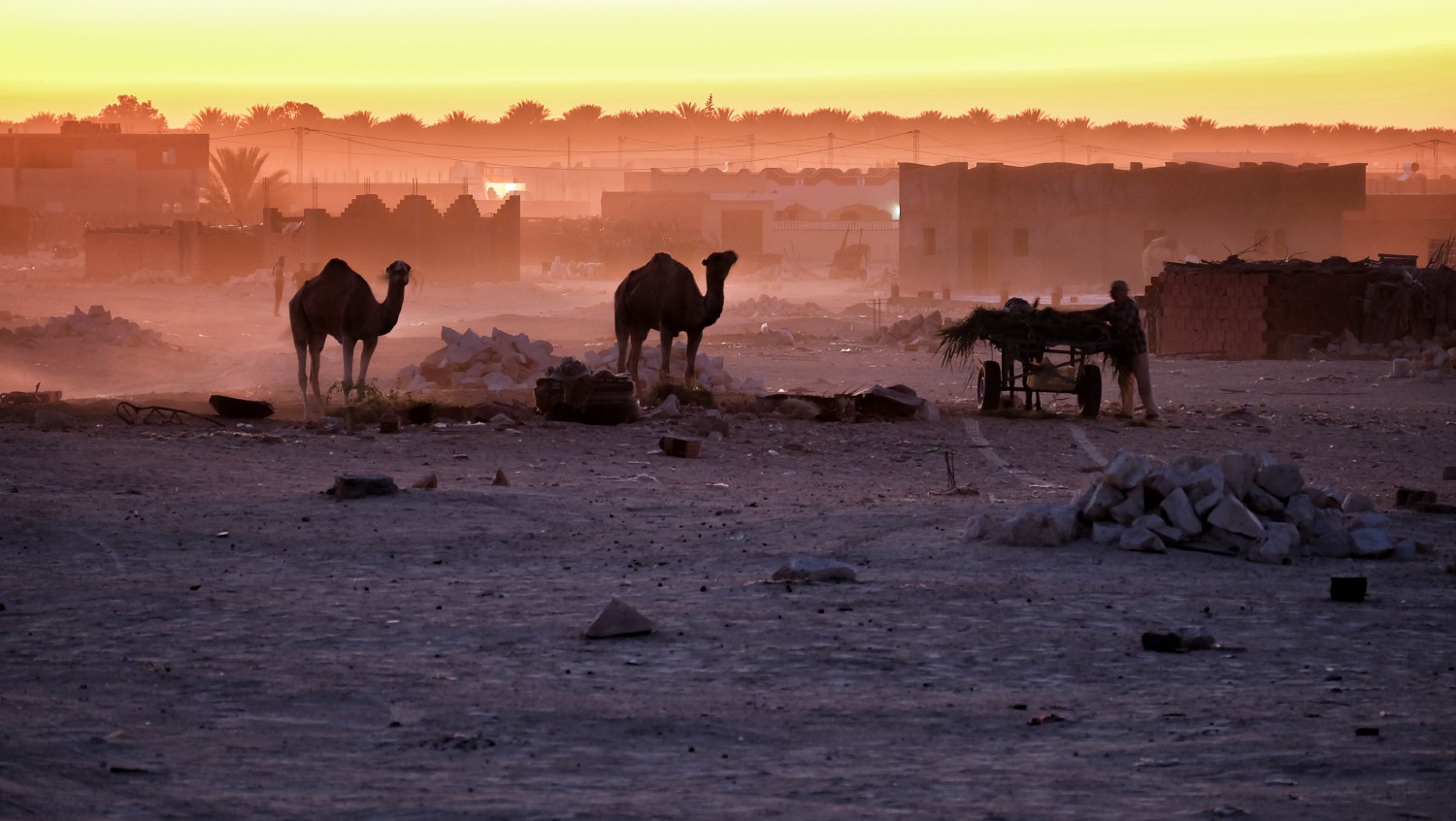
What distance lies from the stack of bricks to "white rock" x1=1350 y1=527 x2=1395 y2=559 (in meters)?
19.3

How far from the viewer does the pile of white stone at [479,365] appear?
21.3 meters

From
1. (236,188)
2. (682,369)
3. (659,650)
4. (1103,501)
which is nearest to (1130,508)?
(1103,501)

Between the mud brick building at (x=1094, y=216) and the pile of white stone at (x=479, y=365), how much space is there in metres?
28.7

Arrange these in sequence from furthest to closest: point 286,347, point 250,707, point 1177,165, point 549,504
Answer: point 1177,165 < point 286,347 < point 549,504 < point 250,707

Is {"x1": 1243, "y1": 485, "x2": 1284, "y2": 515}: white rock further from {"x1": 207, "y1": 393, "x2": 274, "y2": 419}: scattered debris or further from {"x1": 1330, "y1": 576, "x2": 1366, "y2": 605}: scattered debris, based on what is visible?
{"x1": 207, "y1": 393, "x2": 274, "y2": 419}: scattered debris

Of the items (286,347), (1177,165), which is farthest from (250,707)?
(1177,165)

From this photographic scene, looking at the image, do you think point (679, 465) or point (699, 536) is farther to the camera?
point (679, 465)

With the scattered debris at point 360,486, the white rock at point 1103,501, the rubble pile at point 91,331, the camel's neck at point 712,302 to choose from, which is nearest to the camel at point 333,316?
the camel's neck at point 712,302

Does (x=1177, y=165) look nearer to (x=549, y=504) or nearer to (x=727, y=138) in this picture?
(x=549, y=504)

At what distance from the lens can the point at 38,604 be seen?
26.2 feet

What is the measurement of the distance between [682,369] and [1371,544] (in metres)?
13.0

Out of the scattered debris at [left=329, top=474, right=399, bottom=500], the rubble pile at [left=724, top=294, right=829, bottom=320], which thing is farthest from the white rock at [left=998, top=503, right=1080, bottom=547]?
the rubble pile at [left=724, top=294, right=829, bottom=320]

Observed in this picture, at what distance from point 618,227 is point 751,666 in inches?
2578

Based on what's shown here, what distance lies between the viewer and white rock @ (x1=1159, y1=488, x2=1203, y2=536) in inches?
375
